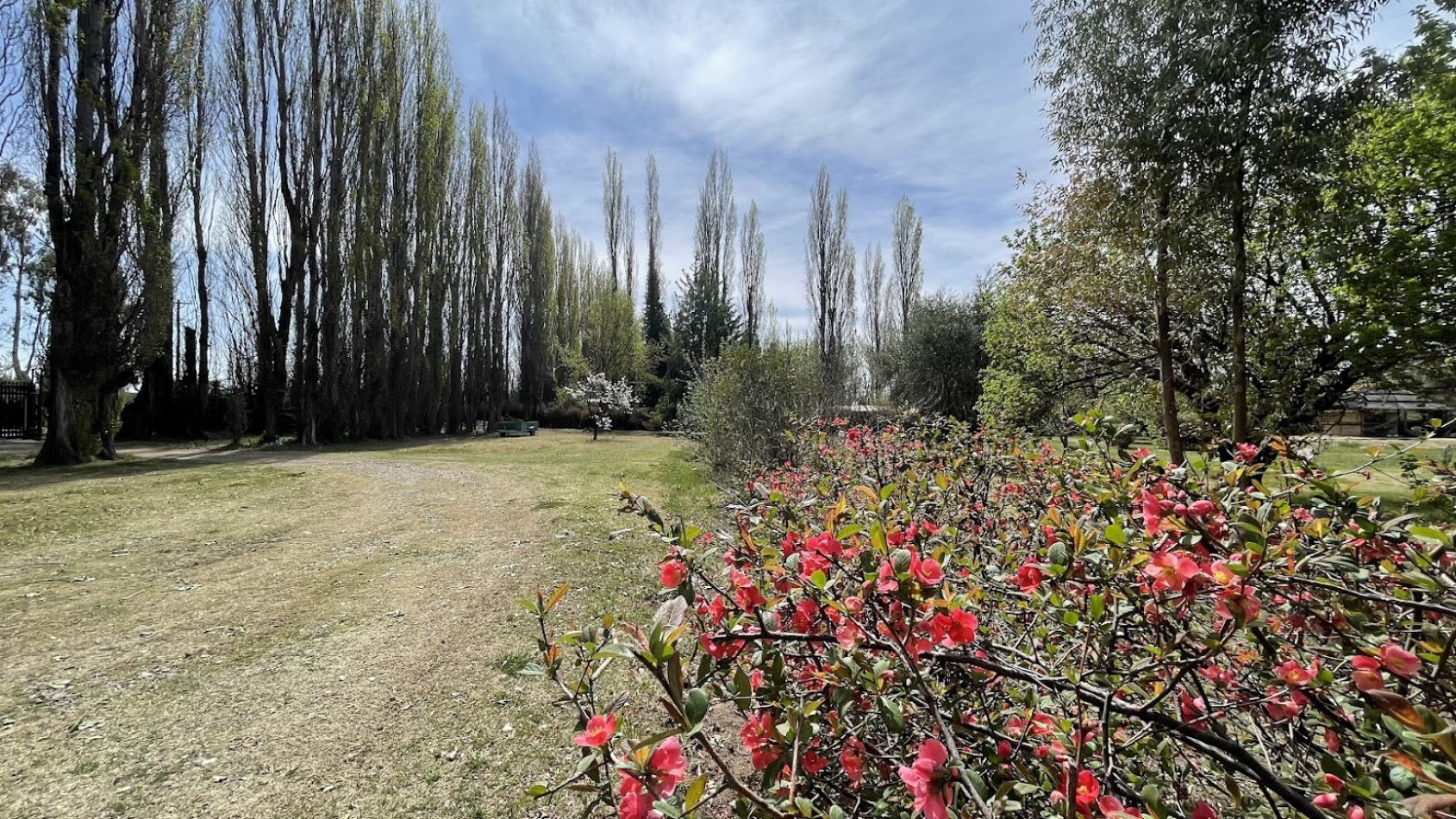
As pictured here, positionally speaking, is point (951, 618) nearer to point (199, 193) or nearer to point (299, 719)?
point (299, 719)

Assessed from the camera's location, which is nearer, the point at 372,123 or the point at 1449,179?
the point at 1449,179

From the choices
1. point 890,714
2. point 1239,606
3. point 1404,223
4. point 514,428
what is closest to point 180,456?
point 514,428

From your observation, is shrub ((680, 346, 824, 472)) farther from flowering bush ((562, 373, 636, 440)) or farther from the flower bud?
flowering bush ((562, 373, 636, 440))

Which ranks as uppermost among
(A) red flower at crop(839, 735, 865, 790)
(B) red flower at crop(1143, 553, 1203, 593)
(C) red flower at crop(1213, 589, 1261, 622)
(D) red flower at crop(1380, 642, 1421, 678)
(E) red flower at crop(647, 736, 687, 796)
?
(B) red flower at crop(1143, 553, 1203, 593)

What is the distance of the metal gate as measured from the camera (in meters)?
13.6

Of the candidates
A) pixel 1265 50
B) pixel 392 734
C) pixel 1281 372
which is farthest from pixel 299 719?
pixel 1281 372

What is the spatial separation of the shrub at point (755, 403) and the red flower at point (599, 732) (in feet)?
19.5

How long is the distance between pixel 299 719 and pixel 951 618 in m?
2.61

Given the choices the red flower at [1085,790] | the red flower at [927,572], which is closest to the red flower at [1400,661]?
the red flower at [1085,790]

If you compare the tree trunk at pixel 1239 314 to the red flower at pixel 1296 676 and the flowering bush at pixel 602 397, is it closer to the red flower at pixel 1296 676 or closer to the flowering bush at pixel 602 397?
the red flower at pixel 1296 676

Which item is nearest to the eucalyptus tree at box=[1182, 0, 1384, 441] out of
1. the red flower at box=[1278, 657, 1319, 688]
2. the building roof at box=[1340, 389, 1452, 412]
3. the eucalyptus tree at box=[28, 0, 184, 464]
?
the building roof at box=[1340, 389, 1452, 412]

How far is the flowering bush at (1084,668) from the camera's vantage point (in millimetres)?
681

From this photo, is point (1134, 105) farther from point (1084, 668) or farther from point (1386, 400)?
point (1084, 668)

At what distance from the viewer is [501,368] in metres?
22.4
